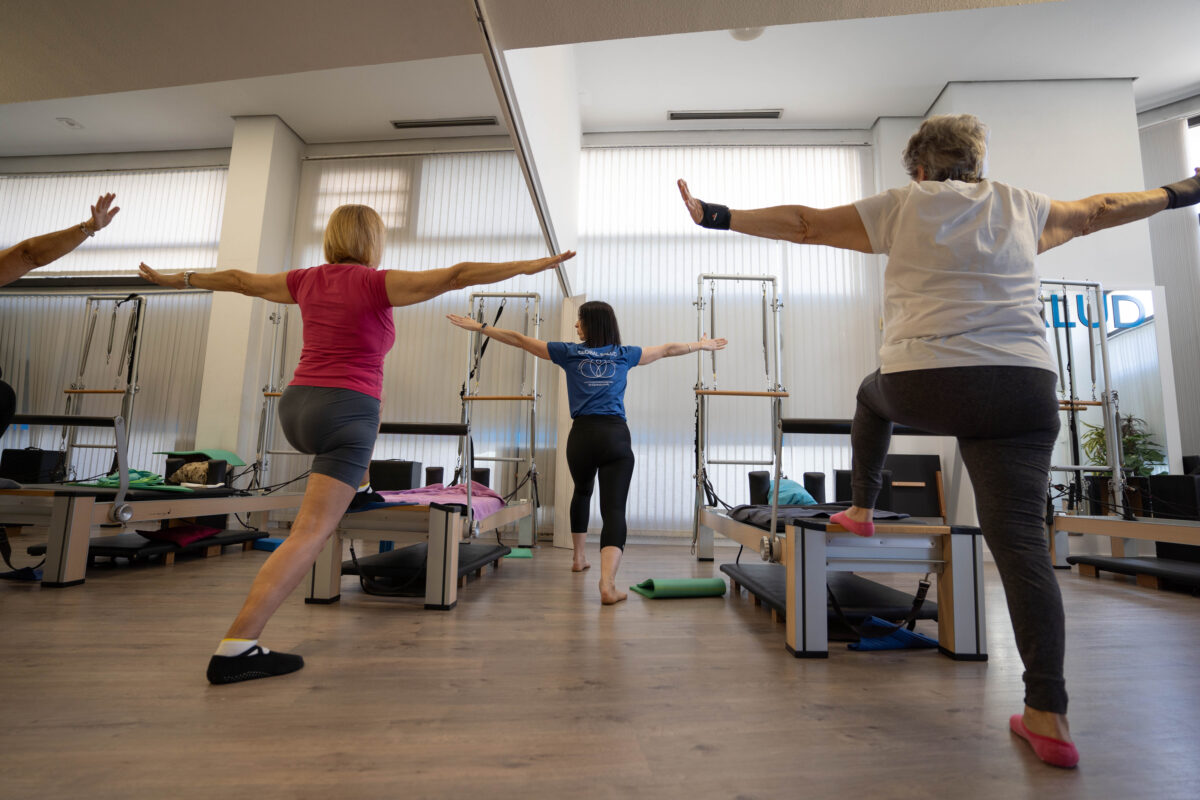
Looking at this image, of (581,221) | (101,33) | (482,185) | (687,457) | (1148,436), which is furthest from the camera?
(581,221)

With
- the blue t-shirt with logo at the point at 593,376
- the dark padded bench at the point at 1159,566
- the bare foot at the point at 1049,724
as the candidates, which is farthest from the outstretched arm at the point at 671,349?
the dark padded bench at the point at 1159,566

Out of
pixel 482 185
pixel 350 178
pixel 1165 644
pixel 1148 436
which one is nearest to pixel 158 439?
pixel 350 178

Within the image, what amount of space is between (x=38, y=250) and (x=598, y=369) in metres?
1.94

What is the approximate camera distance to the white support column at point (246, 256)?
2703 mm

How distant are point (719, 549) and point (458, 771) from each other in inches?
167

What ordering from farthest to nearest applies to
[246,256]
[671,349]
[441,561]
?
[246,256] → [671,349] → [441,561]

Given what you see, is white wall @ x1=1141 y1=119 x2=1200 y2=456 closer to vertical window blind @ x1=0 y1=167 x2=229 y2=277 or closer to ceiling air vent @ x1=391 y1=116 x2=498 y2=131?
ceiling air vent @ x1=391 y1=116 x2=498 y2=131

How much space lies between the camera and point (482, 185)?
3.26m

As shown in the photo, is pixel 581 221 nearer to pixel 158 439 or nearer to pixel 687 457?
pixel 687 457

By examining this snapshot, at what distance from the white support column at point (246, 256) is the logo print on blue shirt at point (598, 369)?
149 centimetres

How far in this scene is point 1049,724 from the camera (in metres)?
1.07

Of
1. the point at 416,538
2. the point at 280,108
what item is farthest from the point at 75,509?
the point at 280,108

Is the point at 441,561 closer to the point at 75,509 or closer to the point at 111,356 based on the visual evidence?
the point at 75,509

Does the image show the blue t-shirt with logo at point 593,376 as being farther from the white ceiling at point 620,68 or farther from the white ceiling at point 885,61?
the white ceiling at point 885,61
